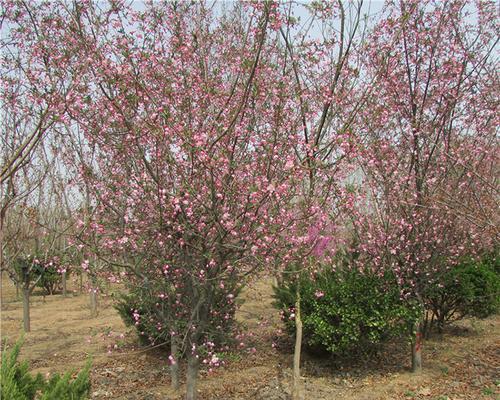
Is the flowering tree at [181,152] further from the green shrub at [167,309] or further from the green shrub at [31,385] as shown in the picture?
the green shrub at [31,385]

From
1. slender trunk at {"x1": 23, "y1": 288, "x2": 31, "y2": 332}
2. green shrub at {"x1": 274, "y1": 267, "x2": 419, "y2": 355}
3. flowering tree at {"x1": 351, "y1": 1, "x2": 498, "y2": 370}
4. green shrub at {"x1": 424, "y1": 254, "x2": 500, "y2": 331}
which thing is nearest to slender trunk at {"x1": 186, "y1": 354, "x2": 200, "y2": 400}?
green shrub at {"x1": 274, "y1": 267, "x2": 419, "y2": 355}

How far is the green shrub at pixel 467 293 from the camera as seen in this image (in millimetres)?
7035

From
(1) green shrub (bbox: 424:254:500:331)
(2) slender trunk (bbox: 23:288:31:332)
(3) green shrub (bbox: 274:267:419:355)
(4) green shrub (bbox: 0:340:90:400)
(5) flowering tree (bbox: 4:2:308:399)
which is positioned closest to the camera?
(4) green shrub (bbox: 0:340:90:400)

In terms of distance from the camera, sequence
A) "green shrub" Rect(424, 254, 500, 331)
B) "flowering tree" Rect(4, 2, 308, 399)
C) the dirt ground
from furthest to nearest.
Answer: "green shrub" Rect(424, 254, 500, 331), the dirt ground, "flowering tree" Rect(4, 2, 308, 399)

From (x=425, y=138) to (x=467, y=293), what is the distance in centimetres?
277

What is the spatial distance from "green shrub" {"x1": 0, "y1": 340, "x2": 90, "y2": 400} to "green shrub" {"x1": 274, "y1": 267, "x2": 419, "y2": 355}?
10.3ft

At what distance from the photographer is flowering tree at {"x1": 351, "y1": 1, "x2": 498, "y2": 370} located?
5.71 metres

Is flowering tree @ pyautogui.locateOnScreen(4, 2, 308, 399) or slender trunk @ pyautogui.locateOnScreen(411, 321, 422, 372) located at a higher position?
flowering tree @ pyautogui.locateOnScreen(4, 2, 308, 399)

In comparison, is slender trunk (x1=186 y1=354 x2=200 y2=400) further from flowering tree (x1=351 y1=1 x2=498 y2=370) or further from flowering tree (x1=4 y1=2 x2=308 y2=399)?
flowering tree (x1=351 y1=1 x2=498 y2=370)

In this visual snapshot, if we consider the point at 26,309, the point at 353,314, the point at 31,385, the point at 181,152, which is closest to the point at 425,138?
the point at 353,314

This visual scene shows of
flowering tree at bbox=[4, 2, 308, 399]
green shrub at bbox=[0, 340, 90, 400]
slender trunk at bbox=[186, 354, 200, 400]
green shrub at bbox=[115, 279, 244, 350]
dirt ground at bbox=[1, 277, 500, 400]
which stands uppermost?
flowering tree at bbox=[4, 2, 308, 399]

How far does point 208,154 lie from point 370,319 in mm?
3538

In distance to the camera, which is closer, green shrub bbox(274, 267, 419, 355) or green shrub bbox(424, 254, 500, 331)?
green shrub bbox(274, 267, 419, 355)

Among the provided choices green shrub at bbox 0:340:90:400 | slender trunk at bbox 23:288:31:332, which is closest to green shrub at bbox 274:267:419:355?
green shrub at bbox 0:340:90:400
